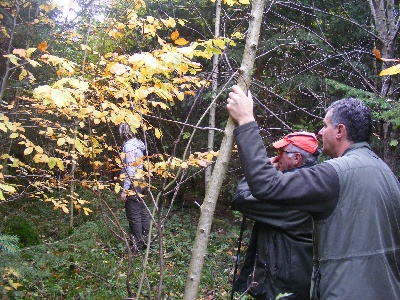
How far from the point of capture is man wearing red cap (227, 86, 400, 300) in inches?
69.1

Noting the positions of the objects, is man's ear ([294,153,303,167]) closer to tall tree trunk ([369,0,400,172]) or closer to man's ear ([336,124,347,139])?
man's ear ([336,124,347,139])

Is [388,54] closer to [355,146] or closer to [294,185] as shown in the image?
[355,146]

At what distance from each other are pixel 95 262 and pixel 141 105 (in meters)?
3.45

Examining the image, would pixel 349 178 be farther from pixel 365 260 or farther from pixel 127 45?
pixel 127 45

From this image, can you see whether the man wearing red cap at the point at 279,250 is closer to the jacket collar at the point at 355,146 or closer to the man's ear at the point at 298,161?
the man's ear at the point at 298,161

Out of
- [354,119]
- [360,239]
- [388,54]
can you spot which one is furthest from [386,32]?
[360,239]

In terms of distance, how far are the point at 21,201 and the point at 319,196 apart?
980cm

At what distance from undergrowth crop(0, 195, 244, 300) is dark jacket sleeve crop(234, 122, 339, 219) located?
89.8 inches

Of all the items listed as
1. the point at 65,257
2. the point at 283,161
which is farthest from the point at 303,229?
the point at 65,257

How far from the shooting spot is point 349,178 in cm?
179

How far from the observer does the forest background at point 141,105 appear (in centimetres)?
313

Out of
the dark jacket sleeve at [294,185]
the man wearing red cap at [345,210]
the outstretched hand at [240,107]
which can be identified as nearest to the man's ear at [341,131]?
the man wearing red cap at [345,210]

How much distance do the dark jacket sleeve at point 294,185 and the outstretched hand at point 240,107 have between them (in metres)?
0.18

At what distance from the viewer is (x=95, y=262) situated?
20.6ft
